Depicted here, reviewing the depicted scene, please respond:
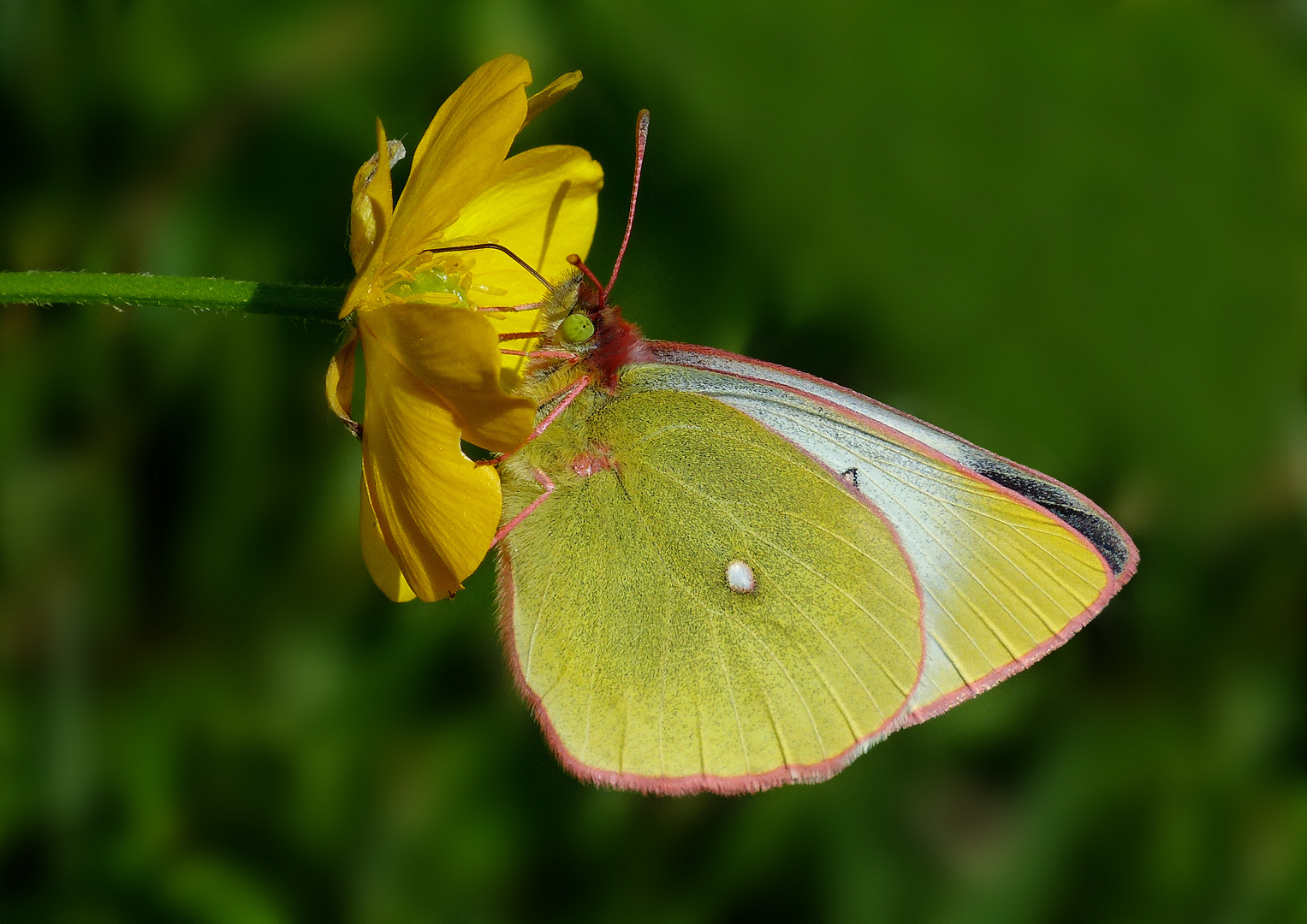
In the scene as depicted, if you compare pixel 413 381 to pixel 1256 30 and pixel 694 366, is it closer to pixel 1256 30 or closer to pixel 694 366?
pixel 694 366

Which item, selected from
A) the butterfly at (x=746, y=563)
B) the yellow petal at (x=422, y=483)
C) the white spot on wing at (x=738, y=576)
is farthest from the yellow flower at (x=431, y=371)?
the white spot on wing at (x=738, y=576)

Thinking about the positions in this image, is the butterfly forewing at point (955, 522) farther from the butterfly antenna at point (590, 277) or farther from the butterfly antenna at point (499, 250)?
the butterfly antenna at point (499, 250)

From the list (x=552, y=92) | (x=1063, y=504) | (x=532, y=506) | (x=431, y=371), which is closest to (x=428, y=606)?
(x=532, y=506)

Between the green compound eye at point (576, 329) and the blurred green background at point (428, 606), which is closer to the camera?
the green compound eye at point (576, 329)

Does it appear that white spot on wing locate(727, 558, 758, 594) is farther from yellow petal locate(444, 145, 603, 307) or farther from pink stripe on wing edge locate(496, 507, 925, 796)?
yellow petal locate(444, 145, 603, 307)

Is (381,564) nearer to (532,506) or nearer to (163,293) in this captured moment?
(532,506)

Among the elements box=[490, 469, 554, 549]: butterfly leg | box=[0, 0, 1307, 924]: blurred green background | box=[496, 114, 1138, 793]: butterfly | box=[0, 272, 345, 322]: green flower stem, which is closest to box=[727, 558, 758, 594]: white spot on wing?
box=[496, 114, 1138, 793]: butterfly
